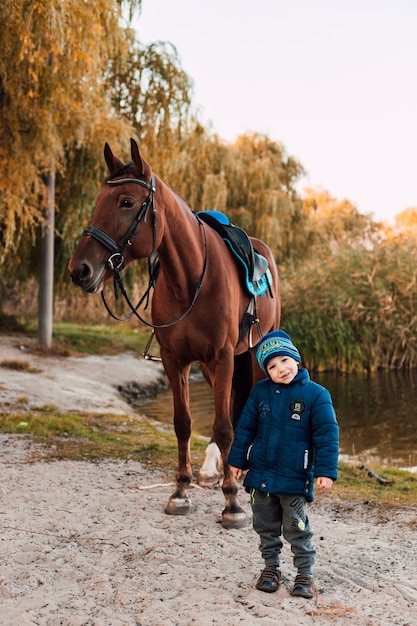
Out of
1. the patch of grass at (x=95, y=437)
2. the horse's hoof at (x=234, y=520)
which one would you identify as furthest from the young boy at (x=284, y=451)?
the patch of grass at (x=95, y=437)

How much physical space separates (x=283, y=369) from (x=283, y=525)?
28.5 inches

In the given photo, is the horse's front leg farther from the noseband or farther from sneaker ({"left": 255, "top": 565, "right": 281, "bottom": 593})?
sneaker ({"left": 255, "top": 565, "right": 281, "bottom": 593})

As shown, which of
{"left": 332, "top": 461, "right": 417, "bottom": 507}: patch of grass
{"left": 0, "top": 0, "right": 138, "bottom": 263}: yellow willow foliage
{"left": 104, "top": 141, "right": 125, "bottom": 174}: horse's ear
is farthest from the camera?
{"left": 0, "top": 0, "right": 138, "bottom": 263}: yellow willow foliage

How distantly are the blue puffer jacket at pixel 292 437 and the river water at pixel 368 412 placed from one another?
14.8 ft

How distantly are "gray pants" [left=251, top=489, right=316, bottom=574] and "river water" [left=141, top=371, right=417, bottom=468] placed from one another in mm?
4352

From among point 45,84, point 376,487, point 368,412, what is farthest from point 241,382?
point 45,84

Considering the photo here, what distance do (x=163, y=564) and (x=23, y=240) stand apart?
402 inches

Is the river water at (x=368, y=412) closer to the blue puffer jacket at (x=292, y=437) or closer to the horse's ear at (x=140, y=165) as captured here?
the blue puffer jacket at (x=292, y=437)

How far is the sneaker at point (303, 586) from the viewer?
308cm

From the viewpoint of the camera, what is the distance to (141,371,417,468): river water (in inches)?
313

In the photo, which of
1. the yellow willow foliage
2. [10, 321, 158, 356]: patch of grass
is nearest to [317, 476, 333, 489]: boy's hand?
the yellow willow foliage

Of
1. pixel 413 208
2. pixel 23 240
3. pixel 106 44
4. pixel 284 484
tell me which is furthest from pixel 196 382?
pixel 413 208

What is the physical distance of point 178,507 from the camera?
4.33 m

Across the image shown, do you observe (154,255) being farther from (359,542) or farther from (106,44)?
(106,44)
